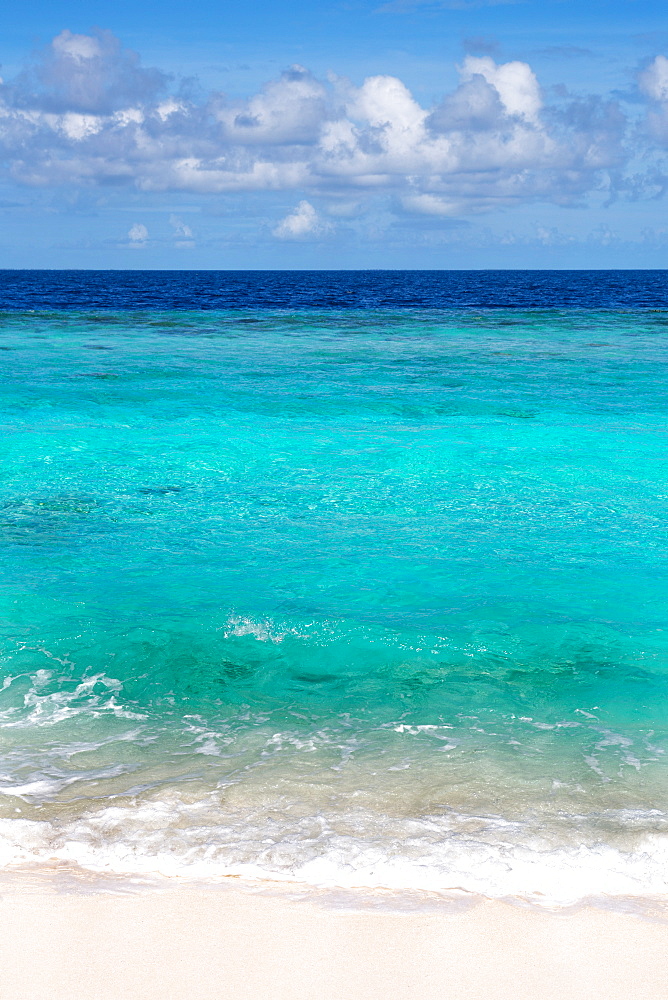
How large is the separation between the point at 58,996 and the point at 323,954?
Answer: 4.24 ft

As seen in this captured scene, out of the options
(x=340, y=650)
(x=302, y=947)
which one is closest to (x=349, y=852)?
(x=302, y=947)

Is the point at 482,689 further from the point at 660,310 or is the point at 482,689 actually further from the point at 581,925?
the point at 660,310

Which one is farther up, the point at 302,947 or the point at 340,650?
the point at 340,650

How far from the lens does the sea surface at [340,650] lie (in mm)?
5242

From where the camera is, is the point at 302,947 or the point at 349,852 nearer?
the point at 302,947

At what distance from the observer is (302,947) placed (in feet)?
14.1

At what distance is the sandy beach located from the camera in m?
4.05

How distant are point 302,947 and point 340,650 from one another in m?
3.98

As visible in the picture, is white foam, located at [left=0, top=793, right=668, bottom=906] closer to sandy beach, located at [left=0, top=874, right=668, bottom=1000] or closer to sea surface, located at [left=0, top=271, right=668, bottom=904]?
sea surface, located at [left=0, top=271, right=668, bottom=904]

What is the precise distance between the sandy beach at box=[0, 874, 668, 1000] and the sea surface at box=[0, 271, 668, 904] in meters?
0.25

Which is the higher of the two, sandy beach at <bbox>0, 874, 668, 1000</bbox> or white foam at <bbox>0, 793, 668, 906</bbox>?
white foam at <bbox>0, 793, 668, 906</bbox>

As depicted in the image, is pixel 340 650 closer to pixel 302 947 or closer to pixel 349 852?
pixel 349 852

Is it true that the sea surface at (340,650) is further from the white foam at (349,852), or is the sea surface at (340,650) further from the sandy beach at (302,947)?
the sandy beach at (302,947)

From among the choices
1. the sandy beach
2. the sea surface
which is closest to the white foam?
the sea surface
